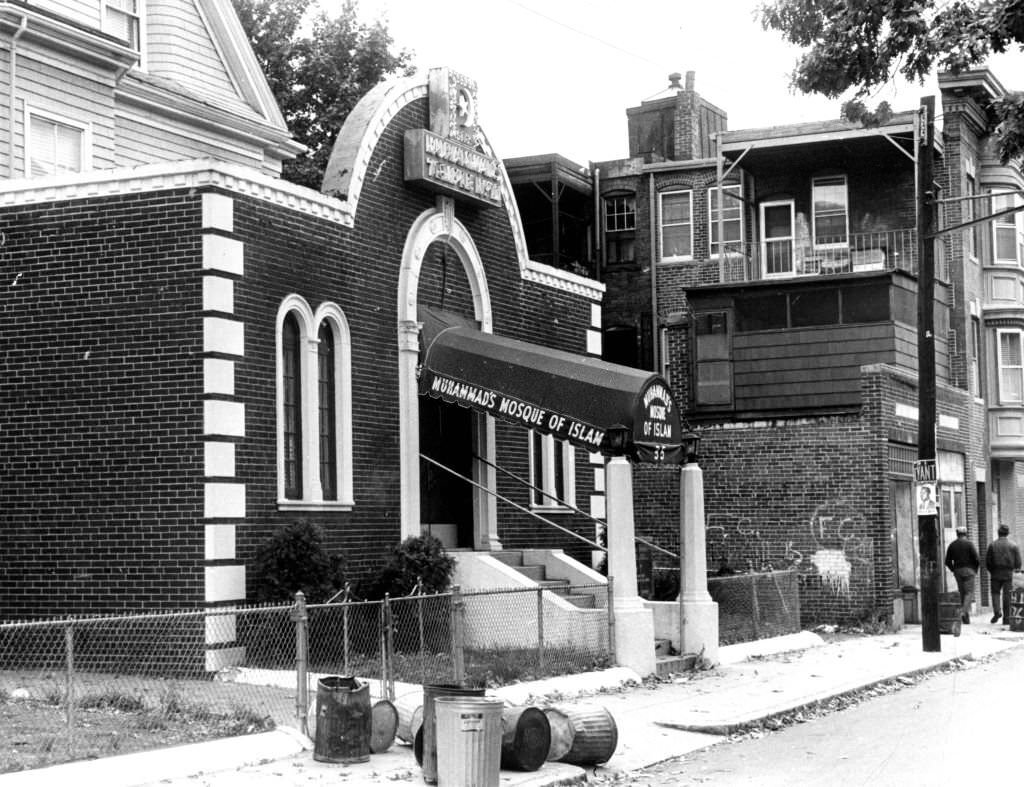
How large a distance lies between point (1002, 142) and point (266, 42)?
104 feet

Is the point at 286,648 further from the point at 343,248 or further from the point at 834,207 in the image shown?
the point at 834,207

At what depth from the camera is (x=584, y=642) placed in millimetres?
18625

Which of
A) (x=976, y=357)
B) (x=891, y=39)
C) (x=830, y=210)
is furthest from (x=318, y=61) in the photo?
(x=891, y=39)

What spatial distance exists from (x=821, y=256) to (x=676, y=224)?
4.72m

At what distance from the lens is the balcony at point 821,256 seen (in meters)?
36.1

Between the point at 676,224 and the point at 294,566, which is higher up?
the point at 676,224

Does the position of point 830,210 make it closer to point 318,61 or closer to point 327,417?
point 318,61

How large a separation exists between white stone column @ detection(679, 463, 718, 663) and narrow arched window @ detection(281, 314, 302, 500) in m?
5.28

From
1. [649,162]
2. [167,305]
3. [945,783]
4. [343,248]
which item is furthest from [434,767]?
[649,162]

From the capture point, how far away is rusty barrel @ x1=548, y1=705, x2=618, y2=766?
12383mm

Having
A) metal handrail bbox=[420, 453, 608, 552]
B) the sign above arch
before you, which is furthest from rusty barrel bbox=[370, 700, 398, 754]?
the sign above arch

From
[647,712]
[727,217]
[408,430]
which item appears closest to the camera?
[647,712]

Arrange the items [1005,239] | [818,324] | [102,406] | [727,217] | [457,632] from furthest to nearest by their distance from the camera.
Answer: [727,217]
[1005,239]
[818,324]
[102,406]
[457,632]

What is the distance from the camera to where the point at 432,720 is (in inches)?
447
